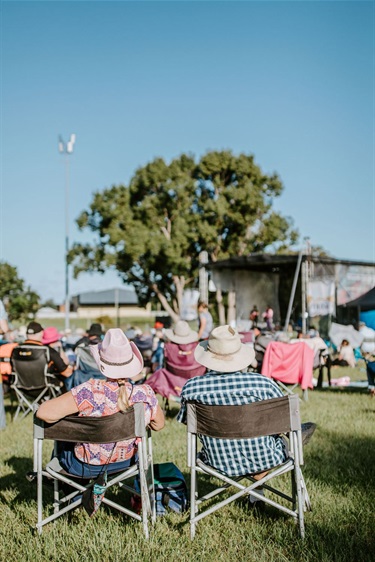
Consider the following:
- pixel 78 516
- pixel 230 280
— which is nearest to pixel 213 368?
pixel 78 516

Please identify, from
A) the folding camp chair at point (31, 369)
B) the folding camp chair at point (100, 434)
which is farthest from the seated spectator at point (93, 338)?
the folding camp chair at point (100, 434)

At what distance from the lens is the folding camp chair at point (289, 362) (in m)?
7.76

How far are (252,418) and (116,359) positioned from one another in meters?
0.77

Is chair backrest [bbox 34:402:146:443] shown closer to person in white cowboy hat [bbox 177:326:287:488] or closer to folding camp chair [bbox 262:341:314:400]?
person in white cowboy hat [bbox 177:326:287:488]

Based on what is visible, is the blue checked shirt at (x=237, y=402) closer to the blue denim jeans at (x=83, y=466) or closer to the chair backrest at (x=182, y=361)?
the blue denim jeans at (x=83, y=466)

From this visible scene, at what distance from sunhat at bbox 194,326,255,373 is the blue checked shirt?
0.05 m

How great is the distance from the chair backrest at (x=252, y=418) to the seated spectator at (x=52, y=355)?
158 inches

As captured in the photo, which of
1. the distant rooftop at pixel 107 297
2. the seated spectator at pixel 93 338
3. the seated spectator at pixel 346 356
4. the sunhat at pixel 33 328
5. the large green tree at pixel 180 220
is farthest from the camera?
the distant rooftop at pixel 107 297

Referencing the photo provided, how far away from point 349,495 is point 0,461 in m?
2.74

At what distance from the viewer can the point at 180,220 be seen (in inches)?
1188

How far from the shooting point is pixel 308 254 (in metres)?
17.5

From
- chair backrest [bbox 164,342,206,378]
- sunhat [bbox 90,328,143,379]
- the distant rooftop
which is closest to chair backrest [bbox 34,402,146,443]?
sunhat [bbox 90,328,143,379]

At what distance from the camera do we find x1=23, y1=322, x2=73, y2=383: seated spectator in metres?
6.82

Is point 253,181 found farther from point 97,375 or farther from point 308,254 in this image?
point 97,375
